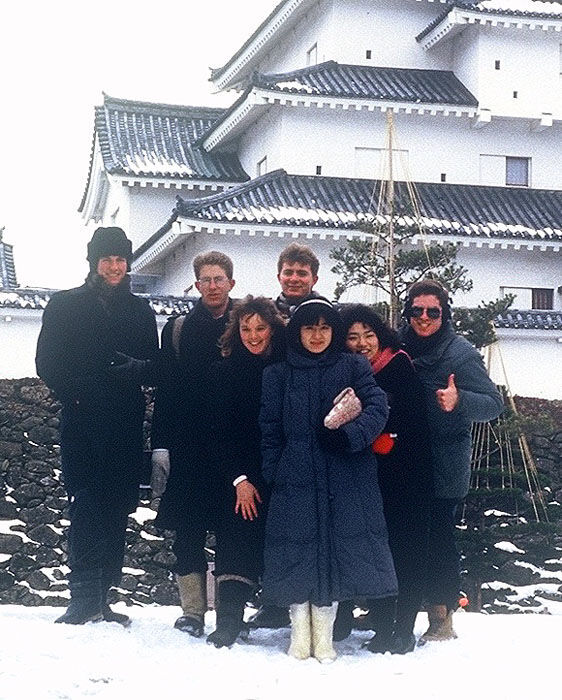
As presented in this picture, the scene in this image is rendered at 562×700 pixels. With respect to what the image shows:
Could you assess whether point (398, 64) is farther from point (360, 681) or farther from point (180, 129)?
point (360, 681)

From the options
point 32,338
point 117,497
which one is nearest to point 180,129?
point 32,338

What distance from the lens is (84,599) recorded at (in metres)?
5.29

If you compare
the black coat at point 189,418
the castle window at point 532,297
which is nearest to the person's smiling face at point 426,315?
the black coat at point 189,418

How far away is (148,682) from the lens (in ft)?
14.5

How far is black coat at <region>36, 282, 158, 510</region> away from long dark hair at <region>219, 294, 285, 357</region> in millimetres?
605

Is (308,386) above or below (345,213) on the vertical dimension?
below

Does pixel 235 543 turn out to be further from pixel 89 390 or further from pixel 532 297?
pixel 532 297

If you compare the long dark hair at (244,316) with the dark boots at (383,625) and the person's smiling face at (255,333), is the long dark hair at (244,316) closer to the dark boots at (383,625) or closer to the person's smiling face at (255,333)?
the person's smiling face at (255,333)

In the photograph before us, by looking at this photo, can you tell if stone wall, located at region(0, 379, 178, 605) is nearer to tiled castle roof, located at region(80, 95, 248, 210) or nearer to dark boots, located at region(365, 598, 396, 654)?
tiled castle roof, located at region(80, 95, 248, 210)

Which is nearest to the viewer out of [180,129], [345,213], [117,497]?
[117,497]

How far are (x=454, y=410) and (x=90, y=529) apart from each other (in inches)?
73.1

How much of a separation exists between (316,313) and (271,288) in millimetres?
13853

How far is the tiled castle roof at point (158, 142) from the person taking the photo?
69.2ft

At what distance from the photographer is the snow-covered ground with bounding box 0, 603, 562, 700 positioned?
435 cm
